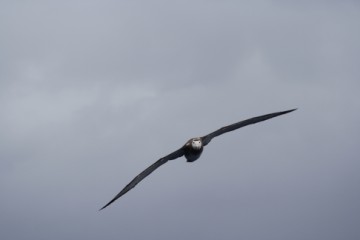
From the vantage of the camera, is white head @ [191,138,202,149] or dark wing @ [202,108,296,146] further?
white head @ [191,138,202,149]

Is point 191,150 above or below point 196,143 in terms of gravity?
below

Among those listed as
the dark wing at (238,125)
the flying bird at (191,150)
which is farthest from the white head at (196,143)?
the dark wing at (238,125)

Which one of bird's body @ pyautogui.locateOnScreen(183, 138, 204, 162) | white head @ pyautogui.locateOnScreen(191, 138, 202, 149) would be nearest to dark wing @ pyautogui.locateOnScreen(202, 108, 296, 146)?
white head @ pyautogui.locateOnScreen(191, 138, 202, 149)

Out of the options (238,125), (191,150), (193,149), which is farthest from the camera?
(238,125)

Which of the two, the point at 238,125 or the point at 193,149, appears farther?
the point at 238,125

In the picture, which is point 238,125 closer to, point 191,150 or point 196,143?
point 196,143

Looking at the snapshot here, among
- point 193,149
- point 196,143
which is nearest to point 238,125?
point 196,143

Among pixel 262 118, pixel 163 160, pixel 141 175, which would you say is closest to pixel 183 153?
pixel 163 160

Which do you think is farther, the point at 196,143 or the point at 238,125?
the point at 238,125

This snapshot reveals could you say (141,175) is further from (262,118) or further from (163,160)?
(262,118)

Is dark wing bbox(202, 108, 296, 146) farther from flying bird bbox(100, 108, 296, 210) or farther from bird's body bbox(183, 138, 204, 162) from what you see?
bird's body bbox(183, 138, 204, 162)

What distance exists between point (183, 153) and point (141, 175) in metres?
2.64

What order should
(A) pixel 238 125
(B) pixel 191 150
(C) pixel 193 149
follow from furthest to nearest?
(A) pixel 238 125
(B) pixel 191 150
(C) pixel 193 149

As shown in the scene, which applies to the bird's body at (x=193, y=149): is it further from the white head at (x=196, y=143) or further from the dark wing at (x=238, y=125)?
the dark wing at (x=238, y=125)
